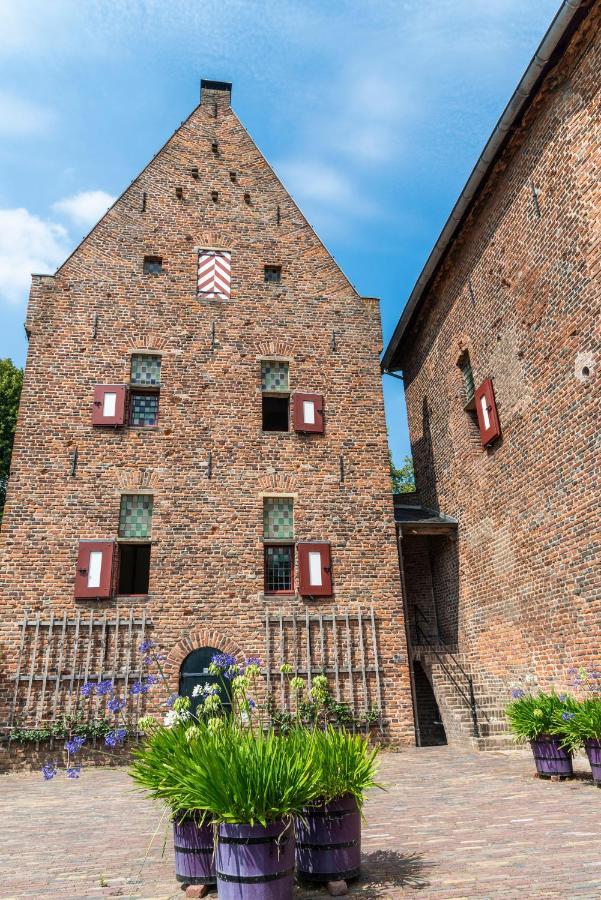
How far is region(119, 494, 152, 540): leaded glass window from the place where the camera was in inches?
439

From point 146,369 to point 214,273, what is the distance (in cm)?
273

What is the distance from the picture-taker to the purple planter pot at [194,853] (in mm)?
3510

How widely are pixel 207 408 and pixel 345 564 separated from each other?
4138mm

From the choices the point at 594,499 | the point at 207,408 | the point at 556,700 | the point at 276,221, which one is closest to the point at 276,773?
the point at 556,700

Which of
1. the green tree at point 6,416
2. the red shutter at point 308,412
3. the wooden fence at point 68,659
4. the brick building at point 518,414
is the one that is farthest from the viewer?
the green tree at point 6,416

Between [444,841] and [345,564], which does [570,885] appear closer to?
[444,841]

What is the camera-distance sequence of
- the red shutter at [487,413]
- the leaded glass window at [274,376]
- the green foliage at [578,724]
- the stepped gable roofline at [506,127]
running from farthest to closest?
the leaded glass window at [274,376] → the red shutter at [487,413] → the stepped gable roofline at [506,127] → the green foliage at [578,724]

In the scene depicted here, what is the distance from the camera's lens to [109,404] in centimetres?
1167

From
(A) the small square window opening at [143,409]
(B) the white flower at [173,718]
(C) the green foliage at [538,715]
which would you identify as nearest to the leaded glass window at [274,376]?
(A) the small square window opening at [143,409]

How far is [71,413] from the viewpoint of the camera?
11.6m

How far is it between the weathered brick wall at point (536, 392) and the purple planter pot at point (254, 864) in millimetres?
6827

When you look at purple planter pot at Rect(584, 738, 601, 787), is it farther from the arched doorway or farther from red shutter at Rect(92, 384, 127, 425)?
Result: red shutter at Rect(92, 384, 127, 425)

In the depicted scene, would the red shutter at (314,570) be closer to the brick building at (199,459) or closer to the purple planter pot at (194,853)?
the brick building at (199,459)

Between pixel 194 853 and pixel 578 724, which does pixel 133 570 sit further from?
pixel 194 853
